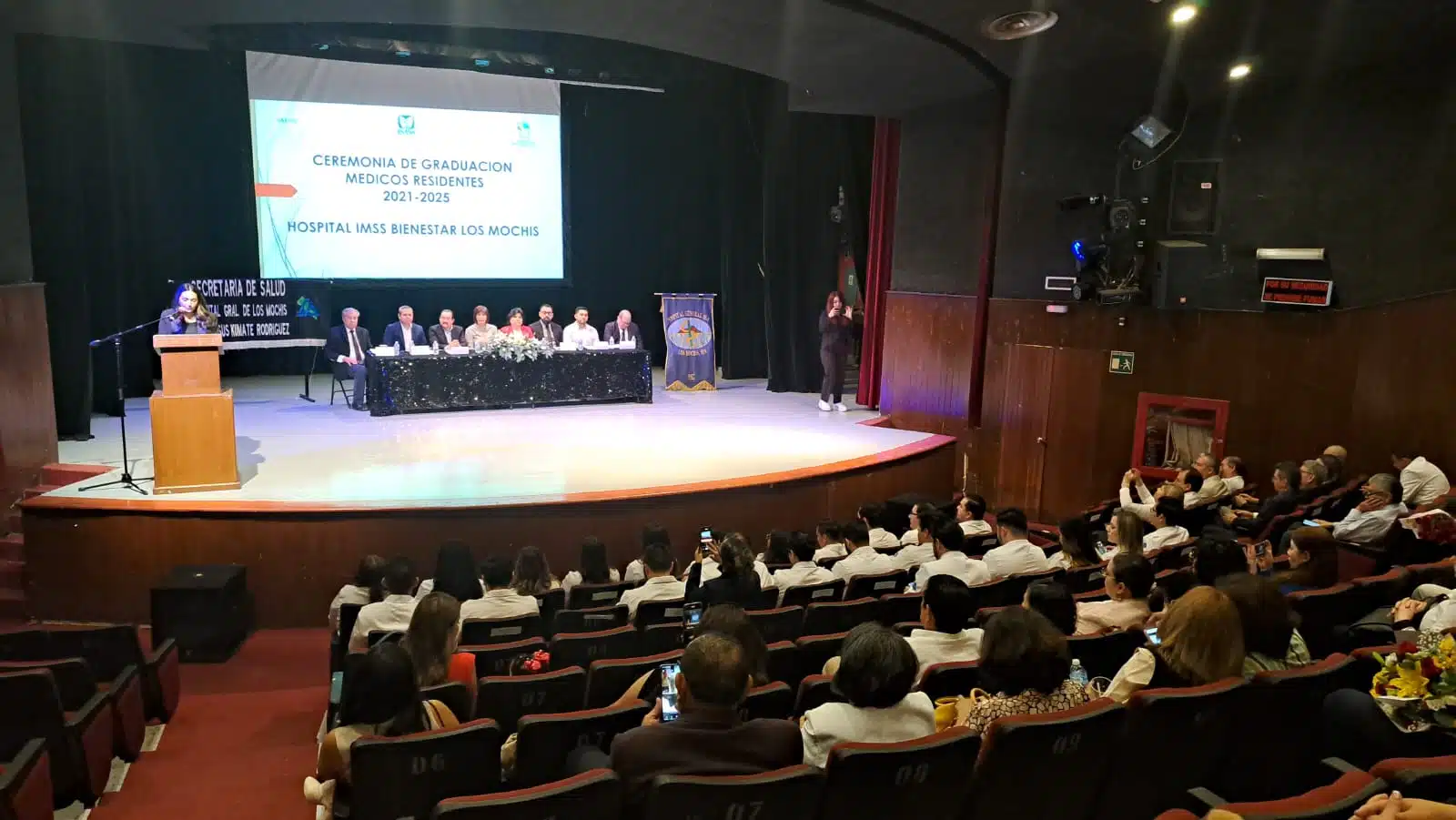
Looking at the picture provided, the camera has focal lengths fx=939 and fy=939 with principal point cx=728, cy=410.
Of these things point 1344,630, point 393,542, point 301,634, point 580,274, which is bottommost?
point 301,634

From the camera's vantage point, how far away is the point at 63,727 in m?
3.12

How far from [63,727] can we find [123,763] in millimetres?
771

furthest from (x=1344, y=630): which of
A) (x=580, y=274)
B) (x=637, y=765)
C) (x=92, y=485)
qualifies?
(x=580, y=274)

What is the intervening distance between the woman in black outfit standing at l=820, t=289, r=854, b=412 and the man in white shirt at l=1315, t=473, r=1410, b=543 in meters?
5.87

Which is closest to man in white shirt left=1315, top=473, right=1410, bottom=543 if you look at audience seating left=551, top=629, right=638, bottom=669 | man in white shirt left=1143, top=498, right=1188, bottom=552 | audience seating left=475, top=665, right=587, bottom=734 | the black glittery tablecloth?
man in white shirt left=1143, top=498, right=1188, bottom=552

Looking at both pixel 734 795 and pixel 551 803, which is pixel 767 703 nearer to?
pixel 734 795

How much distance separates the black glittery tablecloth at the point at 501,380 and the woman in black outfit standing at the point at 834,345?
2.05 meters

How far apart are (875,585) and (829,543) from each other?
3.50 ft

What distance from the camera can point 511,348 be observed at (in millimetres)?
9930

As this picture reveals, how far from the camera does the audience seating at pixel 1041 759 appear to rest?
2.29 metres

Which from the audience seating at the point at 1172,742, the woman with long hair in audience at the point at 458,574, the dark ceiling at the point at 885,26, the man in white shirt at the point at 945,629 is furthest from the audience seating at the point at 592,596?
the dark ceiling at the point at 885,26

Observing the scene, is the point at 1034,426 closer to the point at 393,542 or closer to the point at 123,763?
the point at 393,542

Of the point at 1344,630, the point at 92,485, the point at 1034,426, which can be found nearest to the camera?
the point at 1344,630

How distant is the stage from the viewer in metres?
5.77
